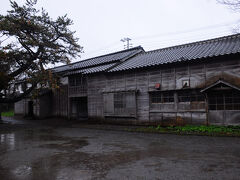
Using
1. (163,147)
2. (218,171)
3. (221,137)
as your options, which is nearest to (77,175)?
(218,171)

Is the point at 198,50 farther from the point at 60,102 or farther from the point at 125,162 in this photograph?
the point at 60,102

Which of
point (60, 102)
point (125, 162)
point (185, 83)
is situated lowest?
point (125, 162)

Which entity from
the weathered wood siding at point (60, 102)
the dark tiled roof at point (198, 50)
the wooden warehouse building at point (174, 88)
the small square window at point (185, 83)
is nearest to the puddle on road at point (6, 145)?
the wooden warehouse building at point (174, 88)

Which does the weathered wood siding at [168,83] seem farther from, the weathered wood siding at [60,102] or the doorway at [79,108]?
the weathered wood siding at [60,102]

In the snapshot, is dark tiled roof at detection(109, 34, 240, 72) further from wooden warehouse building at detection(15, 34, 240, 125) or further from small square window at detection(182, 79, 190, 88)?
small square window at detection(182, 79, 190, 88)

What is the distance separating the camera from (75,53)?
19.0 m

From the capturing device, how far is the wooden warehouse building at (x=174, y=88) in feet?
36.8

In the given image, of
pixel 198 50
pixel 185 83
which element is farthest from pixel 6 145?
pixel 198 50

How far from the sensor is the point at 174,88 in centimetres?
1298

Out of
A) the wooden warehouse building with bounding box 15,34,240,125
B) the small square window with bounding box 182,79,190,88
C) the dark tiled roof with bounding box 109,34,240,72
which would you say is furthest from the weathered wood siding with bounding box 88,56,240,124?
the dark tiled roof with bounding box 109,34,240,72

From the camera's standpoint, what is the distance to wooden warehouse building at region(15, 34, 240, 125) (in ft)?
36.8

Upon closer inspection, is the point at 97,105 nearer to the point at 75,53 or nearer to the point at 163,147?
the point at 75,53

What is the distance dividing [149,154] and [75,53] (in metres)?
14.8

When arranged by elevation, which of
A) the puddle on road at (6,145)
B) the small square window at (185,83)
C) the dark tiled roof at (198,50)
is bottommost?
the puddle on road at (6,145)
